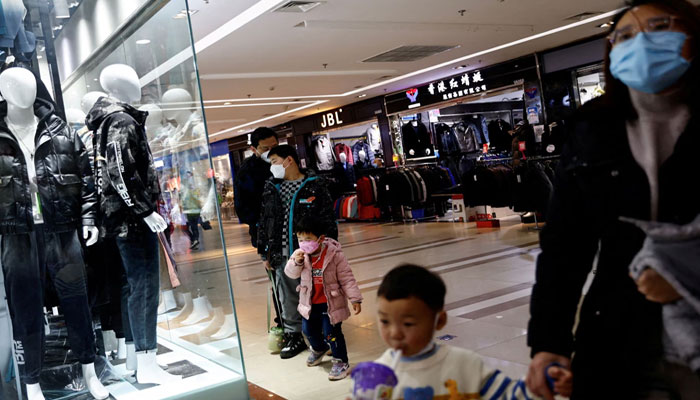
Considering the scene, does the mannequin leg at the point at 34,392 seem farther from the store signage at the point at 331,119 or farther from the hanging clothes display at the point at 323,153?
the hanging clothes display at the point at 323,153

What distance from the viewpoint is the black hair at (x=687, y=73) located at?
1171 millimetres

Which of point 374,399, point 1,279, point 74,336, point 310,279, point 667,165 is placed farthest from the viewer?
point 310,279

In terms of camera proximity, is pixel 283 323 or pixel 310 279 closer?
pixel 310 279

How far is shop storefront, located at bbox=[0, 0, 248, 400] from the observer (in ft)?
10.7

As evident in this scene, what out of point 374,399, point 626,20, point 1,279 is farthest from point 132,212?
point 626,20

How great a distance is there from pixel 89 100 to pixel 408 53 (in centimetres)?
667

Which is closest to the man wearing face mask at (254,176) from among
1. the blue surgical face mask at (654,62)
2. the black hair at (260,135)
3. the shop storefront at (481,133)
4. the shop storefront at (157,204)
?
the black hair at (260,135)

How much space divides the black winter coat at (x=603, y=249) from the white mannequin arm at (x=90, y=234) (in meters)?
2.50

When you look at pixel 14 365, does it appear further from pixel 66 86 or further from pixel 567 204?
pixel 567 204

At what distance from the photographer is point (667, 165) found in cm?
115

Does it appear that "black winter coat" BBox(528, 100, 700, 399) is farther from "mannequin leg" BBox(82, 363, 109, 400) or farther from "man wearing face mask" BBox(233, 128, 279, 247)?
"man wearing face mask" BBox(233, 128, 279, 247)

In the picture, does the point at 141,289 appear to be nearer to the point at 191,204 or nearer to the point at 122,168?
the point at 191,204

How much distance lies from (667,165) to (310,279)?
107 inches

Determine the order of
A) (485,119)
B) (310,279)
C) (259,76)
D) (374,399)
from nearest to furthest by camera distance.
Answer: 1. (374,399)
2. (310,279)
3. (259,76)
4. (485,119)
